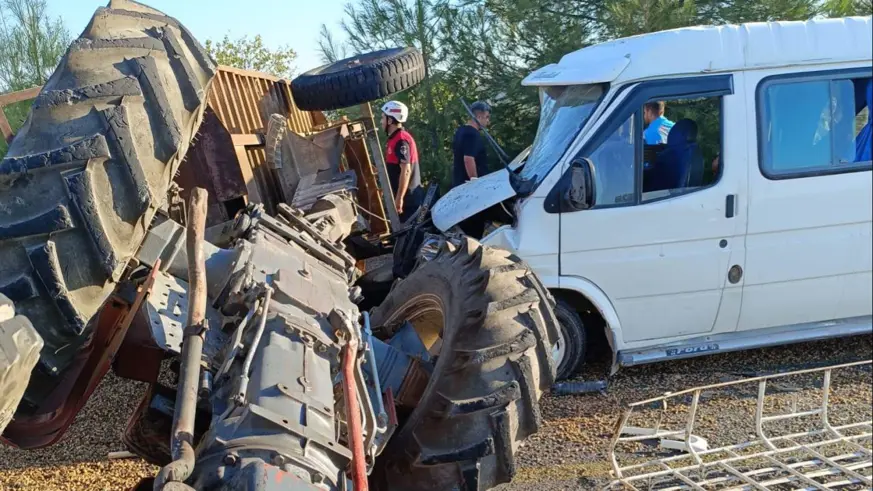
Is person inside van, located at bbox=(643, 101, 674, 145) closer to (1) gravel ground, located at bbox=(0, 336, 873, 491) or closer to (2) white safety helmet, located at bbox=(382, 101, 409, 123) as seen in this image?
(1) gravel ground, located at bbox=(0, 336, 873, 491)

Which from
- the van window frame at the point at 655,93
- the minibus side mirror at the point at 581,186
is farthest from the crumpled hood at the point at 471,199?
the van window frame at the point at 655,93

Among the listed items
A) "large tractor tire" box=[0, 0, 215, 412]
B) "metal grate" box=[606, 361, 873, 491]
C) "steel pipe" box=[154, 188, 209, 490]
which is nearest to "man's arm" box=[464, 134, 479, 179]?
"metal grate" box=[606, 361, 873, 491]

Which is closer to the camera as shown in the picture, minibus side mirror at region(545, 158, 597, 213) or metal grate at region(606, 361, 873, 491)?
metal grate at region(606, 361, 873, 491)

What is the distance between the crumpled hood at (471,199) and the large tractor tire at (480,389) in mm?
1451

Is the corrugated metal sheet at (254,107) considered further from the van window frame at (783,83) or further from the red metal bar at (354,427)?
the red metal bar at (354,427)

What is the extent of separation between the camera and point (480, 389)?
309cm

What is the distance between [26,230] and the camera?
2.07 m

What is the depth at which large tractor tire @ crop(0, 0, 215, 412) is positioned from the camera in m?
2.09

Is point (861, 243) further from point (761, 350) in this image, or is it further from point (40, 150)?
point (40, 150)

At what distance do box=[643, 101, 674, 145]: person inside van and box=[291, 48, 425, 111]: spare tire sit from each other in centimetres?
288

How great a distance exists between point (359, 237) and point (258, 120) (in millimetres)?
1450

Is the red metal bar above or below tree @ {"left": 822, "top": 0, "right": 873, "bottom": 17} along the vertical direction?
below

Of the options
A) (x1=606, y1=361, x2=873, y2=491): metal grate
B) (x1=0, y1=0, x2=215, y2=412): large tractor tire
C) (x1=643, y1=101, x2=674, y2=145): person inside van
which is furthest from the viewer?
(x1=643, y1=101, x2=674, y2=145): person inside van

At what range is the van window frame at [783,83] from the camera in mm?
4973
